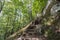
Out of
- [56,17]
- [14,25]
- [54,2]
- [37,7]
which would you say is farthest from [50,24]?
[14,25]

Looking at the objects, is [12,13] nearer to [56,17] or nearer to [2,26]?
[2,26]

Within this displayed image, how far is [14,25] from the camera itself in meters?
5.48

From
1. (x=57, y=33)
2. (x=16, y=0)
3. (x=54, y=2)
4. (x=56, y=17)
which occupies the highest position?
(x=16, y=0)

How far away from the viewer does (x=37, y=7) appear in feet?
17.2

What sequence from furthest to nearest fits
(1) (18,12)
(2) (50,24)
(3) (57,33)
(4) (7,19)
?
(1) (18,12) < (4) (7,19) < (2) (50,24) < (3) (57,33)

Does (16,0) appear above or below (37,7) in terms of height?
above

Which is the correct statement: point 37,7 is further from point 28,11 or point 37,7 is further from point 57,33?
point 57,33

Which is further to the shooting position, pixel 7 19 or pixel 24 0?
pixel 24 0

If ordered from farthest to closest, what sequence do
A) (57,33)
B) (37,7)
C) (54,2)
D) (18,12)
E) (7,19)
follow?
(18,12) → (7,19) → (37,7) → (54,2) → (57,33)

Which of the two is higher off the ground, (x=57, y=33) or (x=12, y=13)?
(x=12, y=13)

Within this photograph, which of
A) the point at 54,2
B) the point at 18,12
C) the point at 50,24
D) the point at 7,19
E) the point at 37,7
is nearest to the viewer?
the point at 50,24

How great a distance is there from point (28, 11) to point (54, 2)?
3.13m

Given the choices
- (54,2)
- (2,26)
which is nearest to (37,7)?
(2,26)

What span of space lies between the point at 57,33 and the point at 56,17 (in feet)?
1.27
